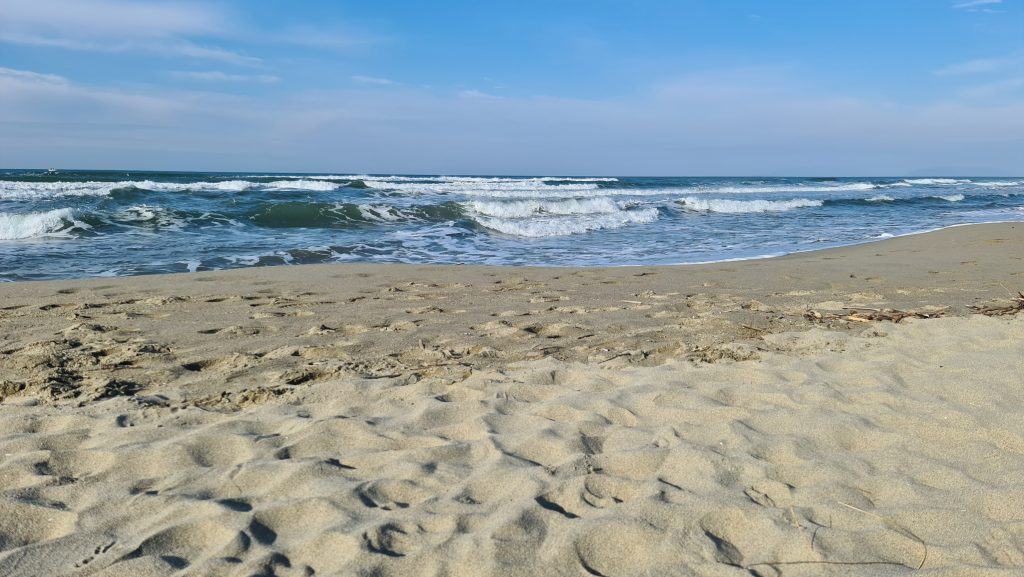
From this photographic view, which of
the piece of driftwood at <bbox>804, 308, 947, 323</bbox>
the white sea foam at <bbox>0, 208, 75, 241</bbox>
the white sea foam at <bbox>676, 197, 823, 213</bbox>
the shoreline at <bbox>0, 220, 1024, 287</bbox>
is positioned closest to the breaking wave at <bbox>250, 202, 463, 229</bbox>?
the white sea foam at <bbox>0, 208, 75, 241</bbox>

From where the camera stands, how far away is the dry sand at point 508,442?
175cm

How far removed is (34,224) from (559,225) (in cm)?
1003

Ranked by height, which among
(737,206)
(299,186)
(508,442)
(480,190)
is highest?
(299,186)

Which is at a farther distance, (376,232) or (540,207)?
(540,207)

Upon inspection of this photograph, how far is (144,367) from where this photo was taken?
10.9 ft

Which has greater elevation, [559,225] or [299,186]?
[299,186]

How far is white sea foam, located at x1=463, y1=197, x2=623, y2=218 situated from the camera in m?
18.2

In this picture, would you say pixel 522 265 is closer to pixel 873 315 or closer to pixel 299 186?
pixel 873 315

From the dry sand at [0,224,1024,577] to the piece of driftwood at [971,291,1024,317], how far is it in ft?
0.26

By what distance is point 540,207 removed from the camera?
19516 mm

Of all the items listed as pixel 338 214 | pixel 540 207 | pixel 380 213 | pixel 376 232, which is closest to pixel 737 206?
pixel 540 207

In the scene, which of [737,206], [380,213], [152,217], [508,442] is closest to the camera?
[508,442]

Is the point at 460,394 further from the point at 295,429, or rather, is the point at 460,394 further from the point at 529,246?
the point at 529,246

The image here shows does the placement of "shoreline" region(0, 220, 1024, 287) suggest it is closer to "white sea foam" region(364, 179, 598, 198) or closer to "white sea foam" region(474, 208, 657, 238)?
"white sea foam" region(474, 208, 657, 238)
